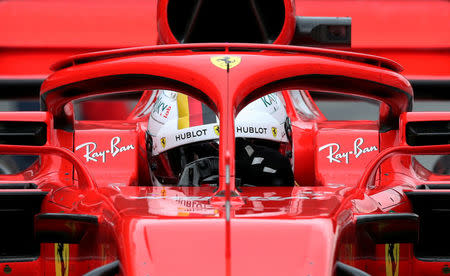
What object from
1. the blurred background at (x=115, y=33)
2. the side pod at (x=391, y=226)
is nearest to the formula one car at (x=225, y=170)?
the side pod at (x=391, y=226)

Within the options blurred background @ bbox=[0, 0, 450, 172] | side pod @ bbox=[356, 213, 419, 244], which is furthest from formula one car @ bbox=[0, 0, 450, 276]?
blurred background @ bbox=[0, 0, 450, 172]

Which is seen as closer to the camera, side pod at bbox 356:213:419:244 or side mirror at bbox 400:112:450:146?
side pod at bbox 356:213:419:244

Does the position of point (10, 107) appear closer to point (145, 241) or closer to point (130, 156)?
point (130, 156)

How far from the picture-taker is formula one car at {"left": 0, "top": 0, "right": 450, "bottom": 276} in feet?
3.68

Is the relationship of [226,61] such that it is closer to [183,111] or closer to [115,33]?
[183,111]

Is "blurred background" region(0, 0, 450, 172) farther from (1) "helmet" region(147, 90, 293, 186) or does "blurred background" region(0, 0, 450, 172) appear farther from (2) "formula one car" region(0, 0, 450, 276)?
(1) "helmet" region(147, 90, 293, 186)

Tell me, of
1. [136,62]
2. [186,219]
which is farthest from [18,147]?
[186,219]

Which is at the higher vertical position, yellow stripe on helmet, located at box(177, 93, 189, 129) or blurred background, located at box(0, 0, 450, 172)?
blurred background, located at box(0, 0, 450, 172)

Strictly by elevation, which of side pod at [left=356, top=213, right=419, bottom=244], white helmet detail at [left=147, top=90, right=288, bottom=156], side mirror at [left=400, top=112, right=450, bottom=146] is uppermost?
side mirror at [left=400, top=112, right=450, bottom=146]

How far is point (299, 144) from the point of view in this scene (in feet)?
7.43

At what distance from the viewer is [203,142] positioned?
5.98ft

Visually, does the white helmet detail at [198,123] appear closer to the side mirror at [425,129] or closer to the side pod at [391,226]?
the side mirror at [425,129]

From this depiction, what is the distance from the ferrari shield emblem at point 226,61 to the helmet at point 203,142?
35 centimetres

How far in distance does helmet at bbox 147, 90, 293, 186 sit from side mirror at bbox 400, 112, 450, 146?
44 centimetres
